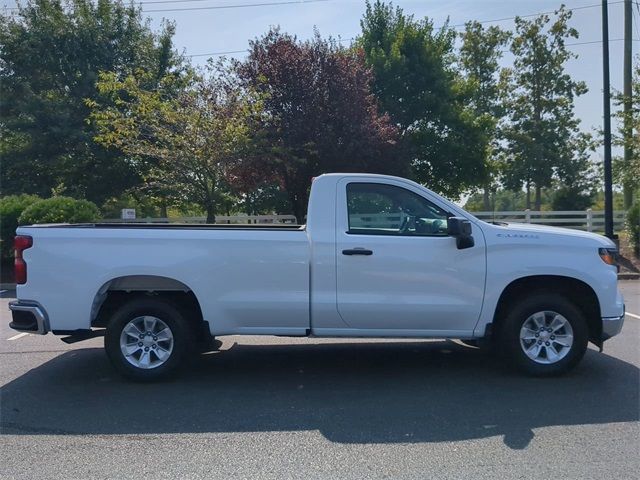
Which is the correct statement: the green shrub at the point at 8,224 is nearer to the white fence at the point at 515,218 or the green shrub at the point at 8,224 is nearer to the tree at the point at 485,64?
the white fence at the point at 515,218

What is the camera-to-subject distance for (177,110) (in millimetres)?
18250

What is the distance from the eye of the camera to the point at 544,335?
21.8 ft

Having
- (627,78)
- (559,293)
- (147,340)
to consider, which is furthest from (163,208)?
(559,293)

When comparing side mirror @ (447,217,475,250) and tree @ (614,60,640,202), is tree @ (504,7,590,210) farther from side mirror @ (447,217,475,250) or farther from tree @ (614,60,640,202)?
side mirror @ (447,217,475,250)

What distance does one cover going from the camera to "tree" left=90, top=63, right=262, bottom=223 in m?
17.9

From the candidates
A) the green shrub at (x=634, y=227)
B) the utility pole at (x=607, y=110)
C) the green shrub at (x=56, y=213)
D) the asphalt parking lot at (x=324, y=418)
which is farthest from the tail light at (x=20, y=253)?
the green shrub at (x=634, y=227)

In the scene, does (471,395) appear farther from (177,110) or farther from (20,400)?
(177,110)

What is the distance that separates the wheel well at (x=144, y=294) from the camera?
21.5ft

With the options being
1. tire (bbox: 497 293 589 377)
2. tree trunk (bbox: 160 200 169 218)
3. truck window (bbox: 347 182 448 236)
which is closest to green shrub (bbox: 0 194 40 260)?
tree trunk (bbox: 160 200 169 218)

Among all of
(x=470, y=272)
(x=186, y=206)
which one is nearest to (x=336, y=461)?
(x=470, y=272)

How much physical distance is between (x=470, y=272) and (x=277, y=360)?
8.04 feet

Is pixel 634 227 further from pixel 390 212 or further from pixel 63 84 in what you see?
pixel 63 84

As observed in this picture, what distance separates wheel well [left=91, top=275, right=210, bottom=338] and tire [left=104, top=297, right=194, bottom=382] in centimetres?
13

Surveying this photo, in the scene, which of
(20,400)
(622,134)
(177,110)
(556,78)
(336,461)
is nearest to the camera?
(336,461)
